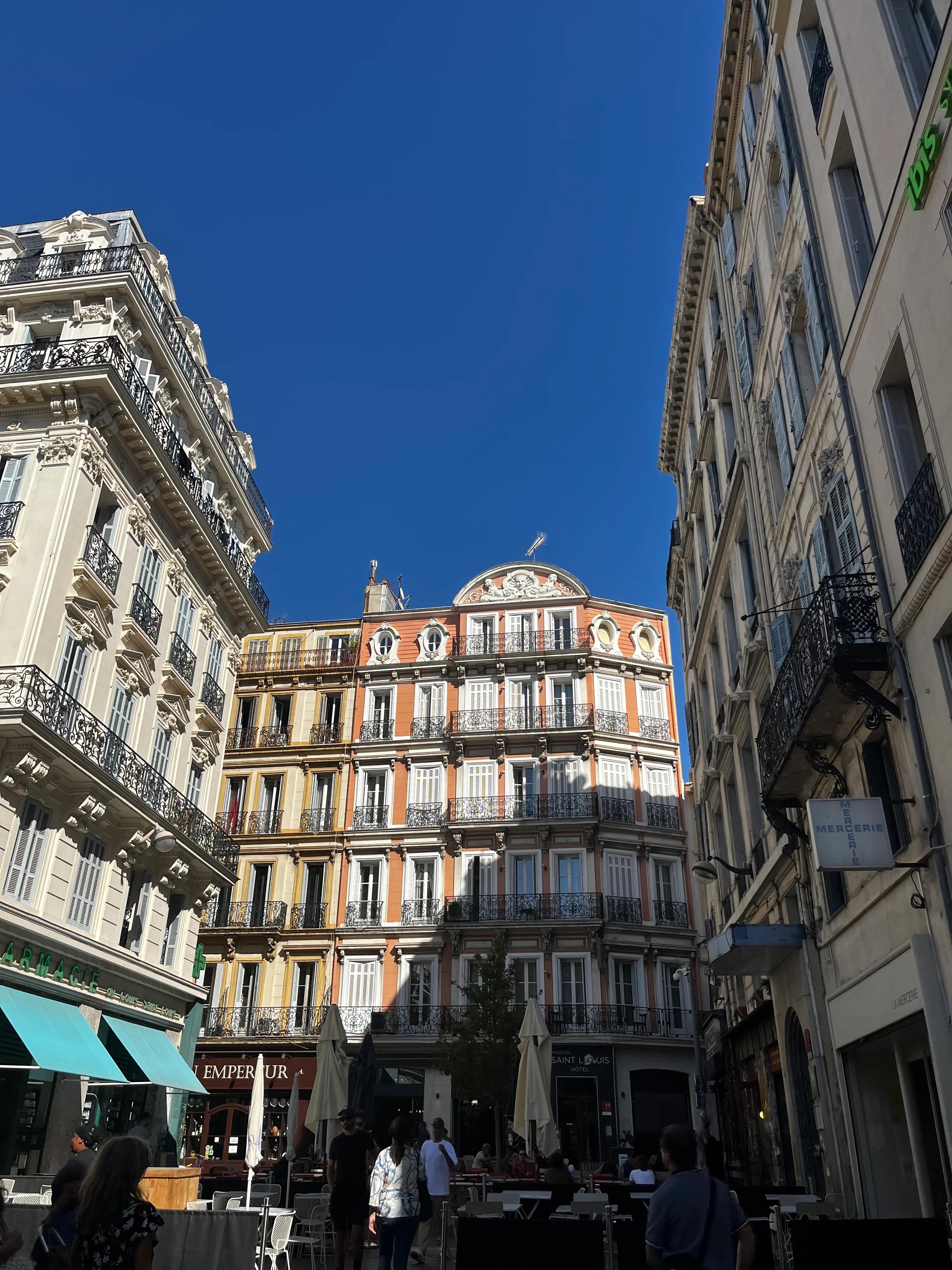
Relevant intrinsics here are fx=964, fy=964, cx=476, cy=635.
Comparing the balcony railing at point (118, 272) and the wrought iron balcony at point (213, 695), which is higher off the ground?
the balcony railing at point (118, 272)

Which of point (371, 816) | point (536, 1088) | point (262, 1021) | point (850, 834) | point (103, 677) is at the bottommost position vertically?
point (536, 1088)

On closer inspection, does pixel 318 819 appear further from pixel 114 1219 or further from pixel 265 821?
pixel 114 1219

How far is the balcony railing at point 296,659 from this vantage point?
39000 millimetres

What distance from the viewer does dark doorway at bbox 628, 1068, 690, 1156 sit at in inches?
1197

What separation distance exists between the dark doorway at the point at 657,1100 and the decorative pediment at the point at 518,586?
57.7 feet

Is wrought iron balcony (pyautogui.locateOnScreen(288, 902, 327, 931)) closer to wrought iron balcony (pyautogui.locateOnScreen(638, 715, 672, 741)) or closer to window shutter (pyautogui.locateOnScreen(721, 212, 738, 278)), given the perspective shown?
wrought iron balcony (pyautogui.locateOnScreen(638, 715, 672, 741))

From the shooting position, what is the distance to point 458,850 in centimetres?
3425

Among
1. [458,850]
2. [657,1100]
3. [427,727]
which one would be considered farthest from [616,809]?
[657,1100]

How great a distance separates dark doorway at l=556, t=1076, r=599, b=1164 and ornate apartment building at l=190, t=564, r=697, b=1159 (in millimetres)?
62

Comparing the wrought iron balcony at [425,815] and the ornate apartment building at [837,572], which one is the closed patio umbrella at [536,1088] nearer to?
the ornate apartment building at [837,572]

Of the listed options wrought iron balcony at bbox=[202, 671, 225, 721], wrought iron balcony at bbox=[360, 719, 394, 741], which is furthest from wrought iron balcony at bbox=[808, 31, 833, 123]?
wrought iron balcony at bbox=[360, 719, 394, 741]

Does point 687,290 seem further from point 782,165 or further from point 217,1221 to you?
point 217,1221

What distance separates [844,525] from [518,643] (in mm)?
25487

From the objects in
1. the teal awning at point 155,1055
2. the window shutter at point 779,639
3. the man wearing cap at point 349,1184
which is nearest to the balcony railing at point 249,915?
the teal awning at point 155,1055
